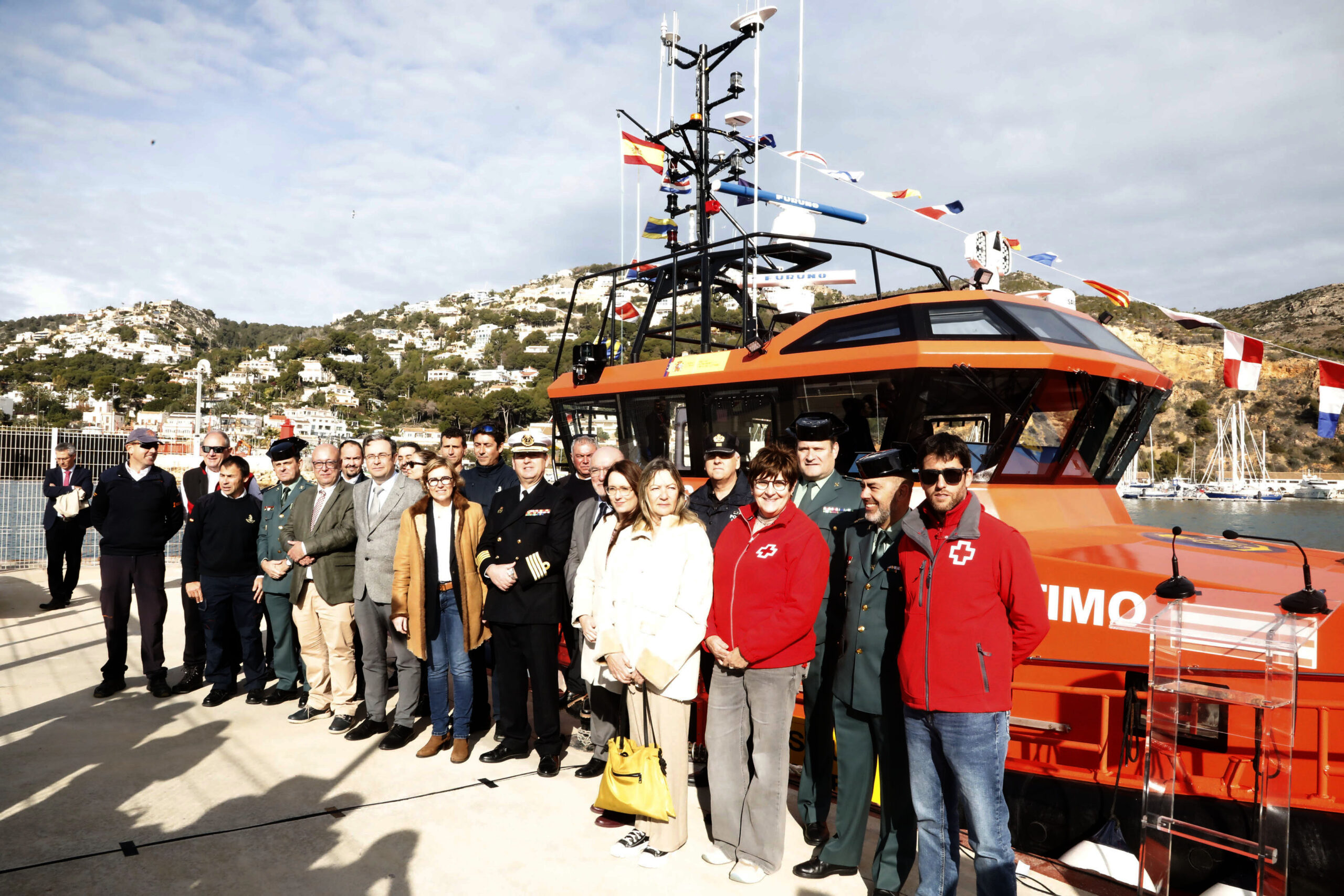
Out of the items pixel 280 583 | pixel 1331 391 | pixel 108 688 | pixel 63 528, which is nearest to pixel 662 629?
pixel 280 583

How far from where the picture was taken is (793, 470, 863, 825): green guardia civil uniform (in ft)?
11.5

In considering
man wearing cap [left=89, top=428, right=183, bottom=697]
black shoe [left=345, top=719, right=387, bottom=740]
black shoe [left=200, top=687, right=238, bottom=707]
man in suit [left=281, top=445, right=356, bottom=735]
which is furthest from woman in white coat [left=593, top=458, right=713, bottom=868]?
man wearing cap [left=89, top=428, right=183, bottom=697]

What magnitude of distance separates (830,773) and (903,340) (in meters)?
2.36

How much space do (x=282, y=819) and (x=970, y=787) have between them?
3295mm

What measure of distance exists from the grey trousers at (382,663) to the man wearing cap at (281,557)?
1.01 m

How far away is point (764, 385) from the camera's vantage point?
469 centimetres

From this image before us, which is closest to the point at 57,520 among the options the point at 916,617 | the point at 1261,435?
the point at 916,617

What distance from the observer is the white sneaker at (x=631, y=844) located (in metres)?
3.38

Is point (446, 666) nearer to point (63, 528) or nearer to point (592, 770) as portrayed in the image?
point (592, 770)

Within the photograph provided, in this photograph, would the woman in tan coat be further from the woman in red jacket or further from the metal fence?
the metal fence

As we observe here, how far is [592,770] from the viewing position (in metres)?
4.33

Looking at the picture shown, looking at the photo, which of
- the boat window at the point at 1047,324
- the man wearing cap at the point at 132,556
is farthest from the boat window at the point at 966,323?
the man wearing cap at the point at 132,556

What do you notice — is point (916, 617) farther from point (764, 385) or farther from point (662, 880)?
point (764, 385)

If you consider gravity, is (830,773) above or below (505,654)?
below
